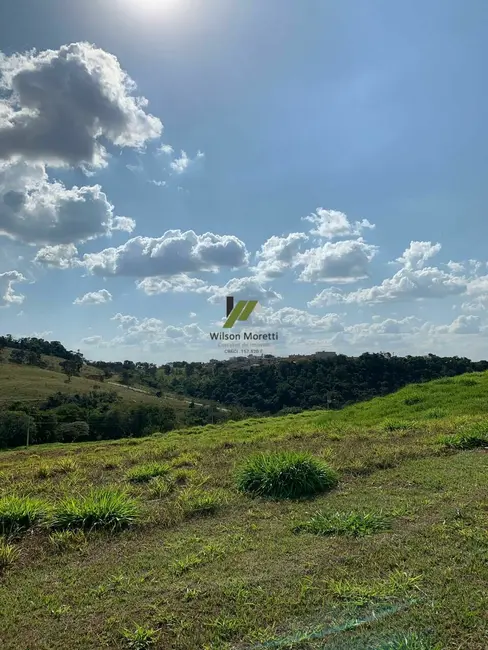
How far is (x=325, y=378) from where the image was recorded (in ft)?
148

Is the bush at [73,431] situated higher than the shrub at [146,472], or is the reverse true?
the shrub at [146,472]

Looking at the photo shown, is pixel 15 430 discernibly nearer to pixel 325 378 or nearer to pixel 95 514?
pixel 325 378

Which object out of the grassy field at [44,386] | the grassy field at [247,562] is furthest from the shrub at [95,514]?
the grassy field at [44,386]

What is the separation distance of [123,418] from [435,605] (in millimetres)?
49299

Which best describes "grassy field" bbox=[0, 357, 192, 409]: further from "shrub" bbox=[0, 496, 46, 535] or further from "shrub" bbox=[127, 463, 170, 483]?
"shrub" bbox=[0, 496, 46, 535]

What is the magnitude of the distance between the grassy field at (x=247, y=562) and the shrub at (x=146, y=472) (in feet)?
0.08

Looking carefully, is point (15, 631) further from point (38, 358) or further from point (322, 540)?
point (38, 358)

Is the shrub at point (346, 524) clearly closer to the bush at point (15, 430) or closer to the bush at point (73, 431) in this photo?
the bush at point (15, 430)

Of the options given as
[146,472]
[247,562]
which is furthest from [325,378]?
[247,562]

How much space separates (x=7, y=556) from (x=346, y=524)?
2780 millimetres

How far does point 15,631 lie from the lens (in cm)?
280

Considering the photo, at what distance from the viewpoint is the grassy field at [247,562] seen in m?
2.67

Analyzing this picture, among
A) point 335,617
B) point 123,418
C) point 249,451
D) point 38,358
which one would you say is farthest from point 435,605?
point 38,358

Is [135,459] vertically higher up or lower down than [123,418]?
higher up
